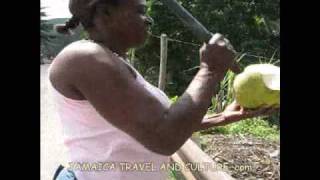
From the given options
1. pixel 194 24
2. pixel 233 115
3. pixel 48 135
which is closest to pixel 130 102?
pixel 194 24

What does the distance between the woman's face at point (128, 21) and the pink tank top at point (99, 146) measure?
7 centimetres

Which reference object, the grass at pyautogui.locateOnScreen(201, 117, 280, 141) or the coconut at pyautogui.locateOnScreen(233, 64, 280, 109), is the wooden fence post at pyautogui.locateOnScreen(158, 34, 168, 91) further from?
the coconut at pyautogui.locateOnScreen(233, 64, 280, 109)

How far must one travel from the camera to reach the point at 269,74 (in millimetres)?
942

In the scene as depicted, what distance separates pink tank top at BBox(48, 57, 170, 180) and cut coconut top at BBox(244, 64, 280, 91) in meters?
0.28

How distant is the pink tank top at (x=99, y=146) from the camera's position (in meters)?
0.70

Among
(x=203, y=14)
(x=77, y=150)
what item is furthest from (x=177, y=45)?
(x=77, y=150)

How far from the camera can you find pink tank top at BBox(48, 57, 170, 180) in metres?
0.70

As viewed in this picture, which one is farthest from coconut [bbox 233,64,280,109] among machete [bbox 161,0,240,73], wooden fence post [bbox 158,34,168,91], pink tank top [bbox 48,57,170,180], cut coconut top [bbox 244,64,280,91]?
wooden fence post [bbox 158,34,168,91]

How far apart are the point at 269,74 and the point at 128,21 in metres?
0.37

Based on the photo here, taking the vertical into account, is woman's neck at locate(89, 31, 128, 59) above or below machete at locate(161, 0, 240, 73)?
below

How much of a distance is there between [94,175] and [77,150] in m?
0.05

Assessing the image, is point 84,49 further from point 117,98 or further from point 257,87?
point 257,87
